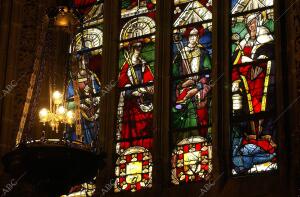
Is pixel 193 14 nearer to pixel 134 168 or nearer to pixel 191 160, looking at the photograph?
pixel 191 160

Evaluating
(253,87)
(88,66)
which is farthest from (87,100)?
(253,87)

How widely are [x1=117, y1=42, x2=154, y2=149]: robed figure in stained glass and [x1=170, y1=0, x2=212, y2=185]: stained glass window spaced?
0.39m

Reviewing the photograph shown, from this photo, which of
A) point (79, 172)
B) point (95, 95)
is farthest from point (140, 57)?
point (79, 172)

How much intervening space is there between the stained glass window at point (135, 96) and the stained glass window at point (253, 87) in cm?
127

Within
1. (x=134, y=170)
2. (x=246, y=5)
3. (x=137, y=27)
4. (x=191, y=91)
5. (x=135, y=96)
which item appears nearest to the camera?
(x=134, y=170)

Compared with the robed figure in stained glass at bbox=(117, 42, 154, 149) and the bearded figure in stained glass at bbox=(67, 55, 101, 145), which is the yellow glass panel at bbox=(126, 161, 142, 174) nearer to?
the robed figure in stained glass at bbox=(117, 42, 154, 149)

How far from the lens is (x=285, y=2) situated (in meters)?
15.2

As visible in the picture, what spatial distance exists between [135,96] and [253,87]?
1780 mm

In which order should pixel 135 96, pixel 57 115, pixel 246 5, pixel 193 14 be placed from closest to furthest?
pixel 57 115, pixel 246 5, pixel 135 96, pixel 193 14

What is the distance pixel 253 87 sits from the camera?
15.2 metres

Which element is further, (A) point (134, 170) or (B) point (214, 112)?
(A) point (134, 170)

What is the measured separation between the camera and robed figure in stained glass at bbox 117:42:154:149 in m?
15.9

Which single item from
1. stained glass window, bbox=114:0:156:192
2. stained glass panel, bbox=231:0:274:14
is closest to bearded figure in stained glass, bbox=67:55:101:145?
stained glass window, bbox=114:0:156:192

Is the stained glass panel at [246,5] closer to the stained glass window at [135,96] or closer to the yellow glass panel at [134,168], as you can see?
the stained glass window at [135,96]
